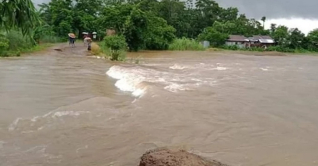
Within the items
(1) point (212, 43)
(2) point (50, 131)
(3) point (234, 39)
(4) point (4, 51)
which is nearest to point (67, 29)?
(4) point (4, 51)

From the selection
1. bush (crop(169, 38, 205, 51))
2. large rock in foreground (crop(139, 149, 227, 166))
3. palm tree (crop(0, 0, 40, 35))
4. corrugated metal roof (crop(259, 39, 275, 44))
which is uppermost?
palm tree (crop(0, 0, 40, 35))

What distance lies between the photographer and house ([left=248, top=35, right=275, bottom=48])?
60812mm

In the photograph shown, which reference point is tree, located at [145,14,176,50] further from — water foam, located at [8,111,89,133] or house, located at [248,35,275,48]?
water foam, located at [8,111,89,133]

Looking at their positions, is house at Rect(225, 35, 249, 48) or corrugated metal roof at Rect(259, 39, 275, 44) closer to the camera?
house at Rect(225, 35, 249, 48)

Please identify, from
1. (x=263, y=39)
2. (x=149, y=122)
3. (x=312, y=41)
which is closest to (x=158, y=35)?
(x=263, y=39)

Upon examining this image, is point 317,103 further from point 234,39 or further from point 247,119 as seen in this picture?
point 234,39

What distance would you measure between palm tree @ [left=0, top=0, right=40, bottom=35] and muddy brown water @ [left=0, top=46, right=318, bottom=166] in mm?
2887

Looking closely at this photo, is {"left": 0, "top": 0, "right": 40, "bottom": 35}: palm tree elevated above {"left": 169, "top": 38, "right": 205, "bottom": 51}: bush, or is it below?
above

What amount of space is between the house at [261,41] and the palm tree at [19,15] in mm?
59012

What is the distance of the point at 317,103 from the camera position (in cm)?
1150

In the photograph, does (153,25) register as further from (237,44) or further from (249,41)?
(249,41)

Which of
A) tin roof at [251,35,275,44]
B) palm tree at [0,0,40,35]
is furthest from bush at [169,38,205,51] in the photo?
palm tree at [0,0,40,35]

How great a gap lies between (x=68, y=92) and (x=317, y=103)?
7.83 meters

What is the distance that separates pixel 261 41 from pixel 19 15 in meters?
60.9
